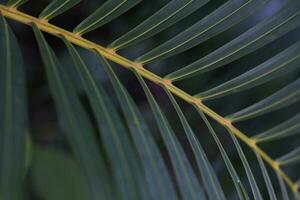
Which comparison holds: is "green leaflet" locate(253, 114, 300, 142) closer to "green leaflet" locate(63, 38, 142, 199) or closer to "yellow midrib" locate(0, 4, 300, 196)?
"yellow midrib" locate(0, 4, 300, 196)

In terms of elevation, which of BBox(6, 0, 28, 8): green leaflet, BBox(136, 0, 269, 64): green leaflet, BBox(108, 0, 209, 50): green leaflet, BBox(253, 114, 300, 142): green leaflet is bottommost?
BBox(253, 114, 300, 142): green leaflet

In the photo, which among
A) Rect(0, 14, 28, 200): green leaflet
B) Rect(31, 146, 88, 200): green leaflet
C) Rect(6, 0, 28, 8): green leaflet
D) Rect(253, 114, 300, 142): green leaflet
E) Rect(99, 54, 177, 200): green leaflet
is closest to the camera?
Rect(0, 14, 28, 200): green leaflet

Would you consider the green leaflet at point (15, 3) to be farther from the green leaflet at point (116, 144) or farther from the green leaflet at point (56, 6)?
the green leaflet at point (116, 144)

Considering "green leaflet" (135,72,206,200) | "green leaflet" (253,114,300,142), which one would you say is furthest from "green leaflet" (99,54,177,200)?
"green leaflet" (253,114,300,142)

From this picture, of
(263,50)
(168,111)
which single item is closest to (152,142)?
(263,50)

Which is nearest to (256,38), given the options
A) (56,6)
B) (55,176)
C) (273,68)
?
(273,68)

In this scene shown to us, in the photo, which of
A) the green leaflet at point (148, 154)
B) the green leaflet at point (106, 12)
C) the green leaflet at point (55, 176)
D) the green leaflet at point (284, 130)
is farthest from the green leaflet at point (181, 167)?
the green leaflet at point (55, 176)
